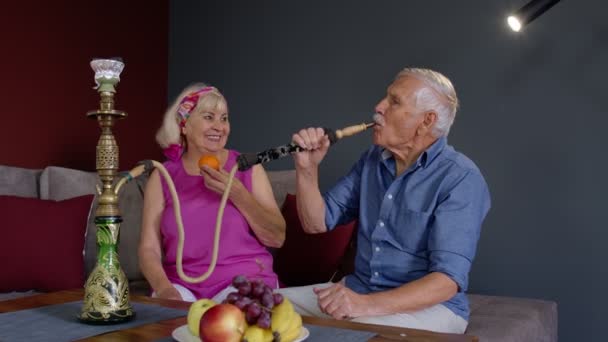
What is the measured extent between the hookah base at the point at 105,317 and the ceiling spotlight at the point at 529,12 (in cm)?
190

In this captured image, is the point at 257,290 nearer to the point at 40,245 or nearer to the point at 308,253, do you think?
the point at 308,253

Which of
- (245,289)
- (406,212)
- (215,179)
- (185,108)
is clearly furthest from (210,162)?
(245,289)

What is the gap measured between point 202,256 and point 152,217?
23 cm

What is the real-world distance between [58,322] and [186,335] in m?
0.38

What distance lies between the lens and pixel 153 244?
2.12m

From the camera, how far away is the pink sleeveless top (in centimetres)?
208

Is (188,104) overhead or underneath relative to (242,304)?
overhead

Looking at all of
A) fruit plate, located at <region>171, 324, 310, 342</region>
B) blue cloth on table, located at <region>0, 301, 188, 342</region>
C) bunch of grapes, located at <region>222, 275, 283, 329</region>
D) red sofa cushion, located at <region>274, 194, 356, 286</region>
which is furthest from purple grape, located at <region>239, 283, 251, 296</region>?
red sofa cushion, located at <region>274, 194, 356, 286</region>

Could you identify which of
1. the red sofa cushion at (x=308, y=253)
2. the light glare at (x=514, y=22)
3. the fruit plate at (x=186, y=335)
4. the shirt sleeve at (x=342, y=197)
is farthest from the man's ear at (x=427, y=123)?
the fruit plate at (x=186, y=335)

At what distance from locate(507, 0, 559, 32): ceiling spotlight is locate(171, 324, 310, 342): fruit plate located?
175cm

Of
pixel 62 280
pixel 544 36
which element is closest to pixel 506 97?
pixel 544 36

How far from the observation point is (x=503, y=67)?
2840 mm

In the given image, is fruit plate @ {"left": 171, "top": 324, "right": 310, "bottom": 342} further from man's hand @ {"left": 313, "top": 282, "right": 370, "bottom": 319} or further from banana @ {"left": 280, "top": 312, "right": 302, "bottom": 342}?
A: man's hand @ {"left": 313, "top": 282, "right": 370, "bottom": 319}

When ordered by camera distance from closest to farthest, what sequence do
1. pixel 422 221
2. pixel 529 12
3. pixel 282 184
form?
pixel 422 221
pixel 529 12
pixel 282 184
